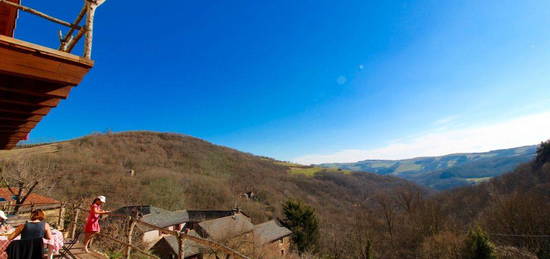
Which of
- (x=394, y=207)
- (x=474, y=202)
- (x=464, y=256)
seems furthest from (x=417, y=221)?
(x=474, y=202)

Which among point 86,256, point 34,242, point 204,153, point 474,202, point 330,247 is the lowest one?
point 330,247

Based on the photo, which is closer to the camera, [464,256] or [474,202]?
[464,256]

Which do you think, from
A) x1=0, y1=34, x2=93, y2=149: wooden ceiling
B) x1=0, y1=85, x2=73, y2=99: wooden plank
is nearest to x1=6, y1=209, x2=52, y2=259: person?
x1=0, y1=34, x2=93, y2=149: wooden ceiling

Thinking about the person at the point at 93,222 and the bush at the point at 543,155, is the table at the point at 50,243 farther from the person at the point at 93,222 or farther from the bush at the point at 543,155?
the bush at the point at 543,155

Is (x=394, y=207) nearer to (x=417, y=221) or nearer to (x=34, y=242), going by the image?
(x=417, y=221)

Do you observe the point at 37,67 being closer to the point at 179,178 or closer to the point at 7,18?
the point at 7,18

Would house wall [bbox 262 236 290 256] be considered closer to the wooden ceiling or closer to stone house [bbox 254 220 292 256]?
stone house [bbox 254 220 292 256]
